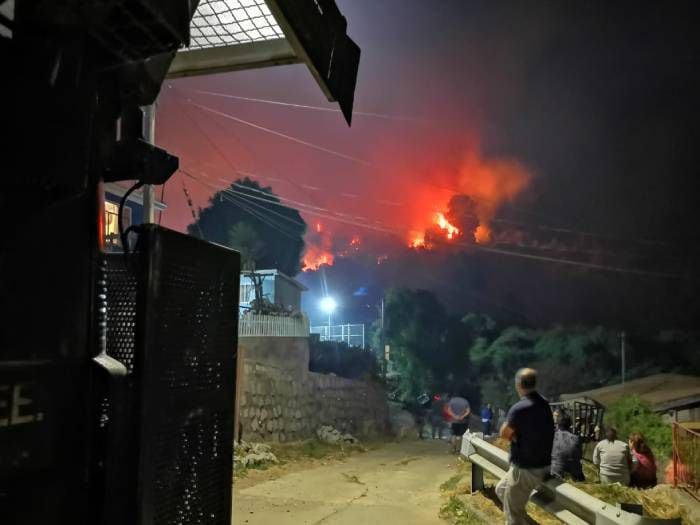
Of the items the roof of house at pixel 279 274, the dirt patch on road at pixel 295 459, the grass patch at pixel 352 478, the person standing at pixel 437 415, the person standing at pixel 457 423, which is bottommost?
the person standing at pixel 437 415

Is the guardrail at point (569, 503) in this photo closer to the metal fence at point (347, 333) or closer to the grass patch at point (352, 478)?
the grass patch at point (352, 478)

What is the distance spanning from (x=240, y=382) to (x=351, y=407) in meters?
11.7

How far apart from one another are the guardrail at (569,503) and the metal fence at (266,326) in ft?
52.8

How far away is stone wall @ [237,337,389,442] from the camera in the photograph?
16047mm

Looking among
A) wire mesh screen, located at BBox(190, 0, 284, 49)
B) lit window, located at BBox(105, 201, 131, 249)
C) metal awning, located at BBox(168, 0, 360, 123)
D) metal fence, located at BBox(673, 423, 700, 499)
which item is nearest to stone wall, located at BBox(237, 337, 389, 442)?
lit window, located at BBox(105, 201, 131, 249)

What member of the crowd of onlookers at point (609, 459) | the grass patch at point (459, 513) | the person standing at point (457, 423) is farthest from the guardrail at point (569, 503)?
the person standing at point (457, 423)

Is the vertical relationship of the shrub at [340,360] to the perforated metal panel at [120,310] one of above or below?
below

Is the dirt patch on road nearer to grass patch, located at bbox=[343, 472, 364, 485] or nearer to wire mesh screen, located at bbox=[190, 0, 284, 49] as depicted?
grass patch, located at bbox=[343, 472, 364, 485]

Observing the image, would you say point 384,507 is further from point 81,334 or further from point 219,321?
point 81,334

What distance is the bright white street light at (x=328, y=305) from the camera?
5200 cm

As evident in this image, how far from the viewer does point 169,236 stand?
215 centimetres

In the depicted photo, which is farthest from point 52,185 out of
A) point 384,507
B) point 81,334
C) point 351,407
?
point 351,407

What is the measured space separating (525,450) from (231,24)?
175 inches

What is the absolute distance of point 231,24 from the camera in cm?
434
